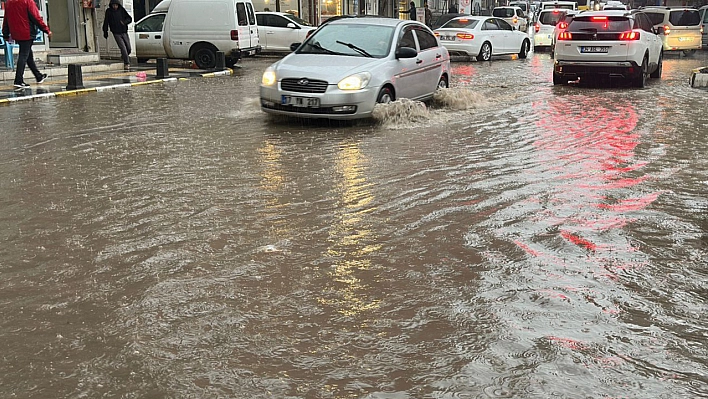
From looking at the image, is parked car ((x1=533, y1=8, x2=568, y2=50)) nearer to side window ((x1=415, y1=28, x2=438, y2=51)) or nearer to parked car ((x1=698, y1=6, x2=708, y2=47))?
parked car ((x1=698, y1=6, x2=708, y2=47))

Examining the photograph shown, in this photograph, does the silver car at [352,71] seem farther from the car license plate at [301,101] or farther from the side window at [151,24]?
the side window at [151,24]

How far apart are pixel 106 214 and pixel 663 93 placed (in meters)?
13.4

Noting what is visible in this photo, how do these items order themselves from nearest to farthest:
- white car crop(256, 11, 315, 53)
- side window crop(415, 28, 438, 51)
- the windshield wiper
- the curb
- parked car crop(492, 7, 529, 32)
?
the windshield wiper → side window crop(415, 28, 438, 51) → the curb → white car crop(256, 11, 315, 53) → parked car crop(492, 7, 529, 32)

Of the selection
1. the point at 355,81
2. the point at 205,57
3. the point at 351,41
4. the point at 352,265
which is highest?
the point at 351,41

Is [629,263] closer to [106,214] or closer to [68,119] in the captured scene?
[106,214]

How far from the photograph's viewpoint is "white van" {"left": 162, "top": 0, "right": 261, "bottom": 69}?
873 inches

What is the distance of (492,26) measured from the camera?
93.6 feet

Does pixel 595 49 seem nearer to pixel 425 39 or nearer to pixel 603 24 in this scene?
pixel 603 24

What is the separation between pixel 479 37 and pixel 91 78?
558 inches

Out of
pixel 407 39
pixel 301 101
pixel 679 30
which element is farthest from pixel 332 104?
pixel 679 30

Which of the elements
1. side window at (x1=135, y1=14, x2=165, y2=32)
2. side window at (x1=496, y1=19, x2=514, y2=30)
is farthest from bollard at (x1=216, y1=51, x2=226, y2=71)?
side window at (x1=496, y1=19, x2=514, y2=30)

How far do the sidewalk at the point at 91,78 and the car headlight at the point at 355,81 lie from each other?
21.8ft

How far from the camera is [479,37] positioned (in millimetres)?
27359

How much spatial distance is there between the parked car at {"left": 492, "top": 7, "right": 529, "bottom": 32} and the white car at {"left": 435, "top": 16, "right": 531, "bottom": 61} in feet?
23.4
